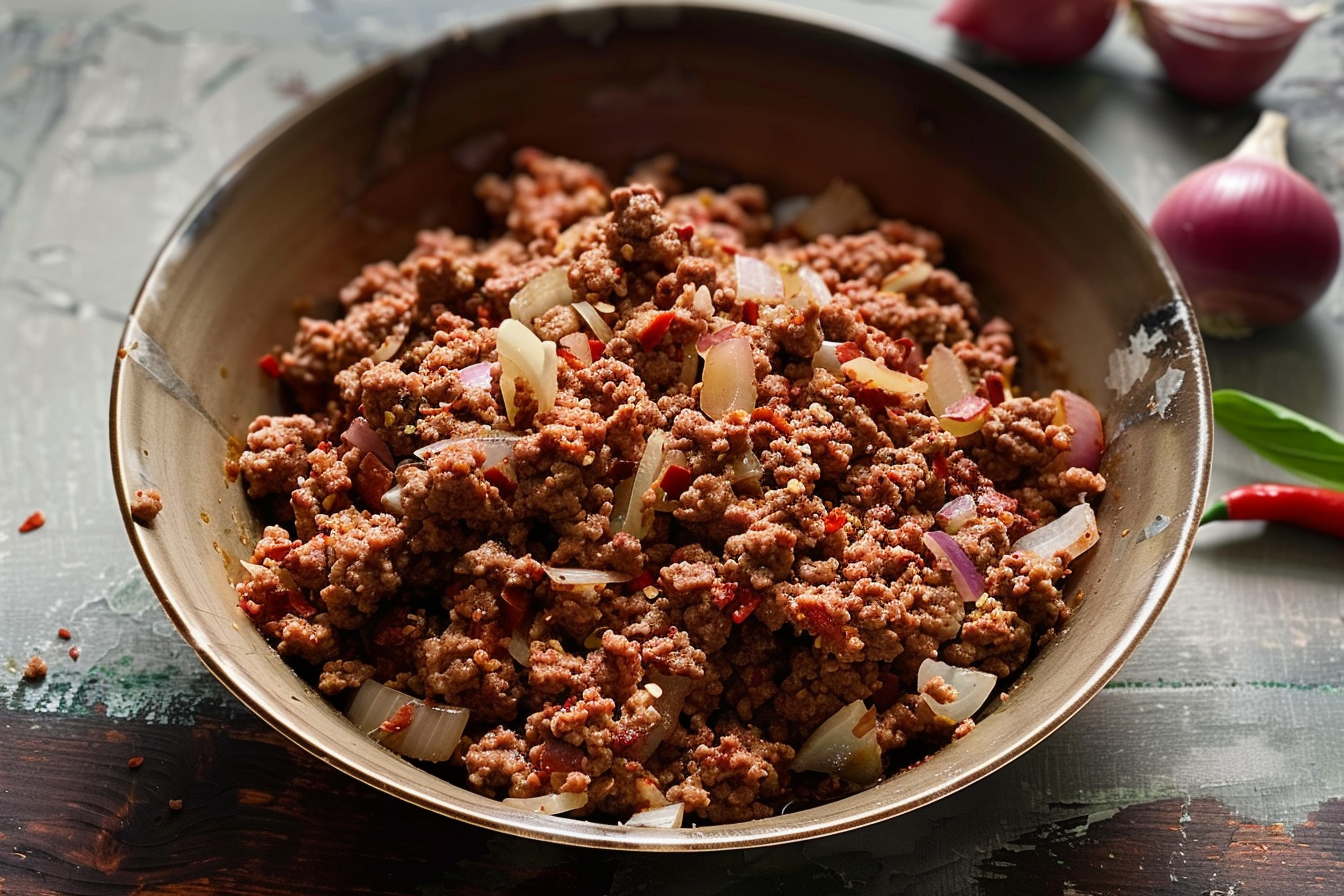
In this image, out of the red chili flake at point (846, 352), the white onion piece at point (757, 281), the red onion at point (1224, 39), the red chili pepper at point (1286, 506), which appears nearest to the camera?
the red chili flake at point (846, 352)

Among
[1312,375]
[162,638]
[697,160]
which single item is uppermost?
[697,160]

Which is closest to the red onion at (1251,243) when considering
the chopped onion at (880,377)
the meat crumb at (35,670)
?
the chopped onion at (880,377)

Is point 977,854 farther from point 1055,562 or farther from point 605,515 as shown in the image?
point 605,515

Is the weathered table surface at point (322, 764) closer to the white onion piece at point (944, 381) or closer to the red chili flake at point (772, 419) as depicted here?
the white onion piece at point (944, 381)

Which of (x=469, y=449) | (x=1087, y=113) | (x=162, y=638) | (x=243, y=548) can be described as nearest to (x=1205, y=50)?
(x=1087, y=113)

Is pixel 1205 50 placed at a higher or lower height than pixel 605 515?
higher

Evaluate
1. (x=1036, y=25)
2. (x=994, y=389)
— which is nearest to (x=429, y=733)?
(x=994, y=389)
